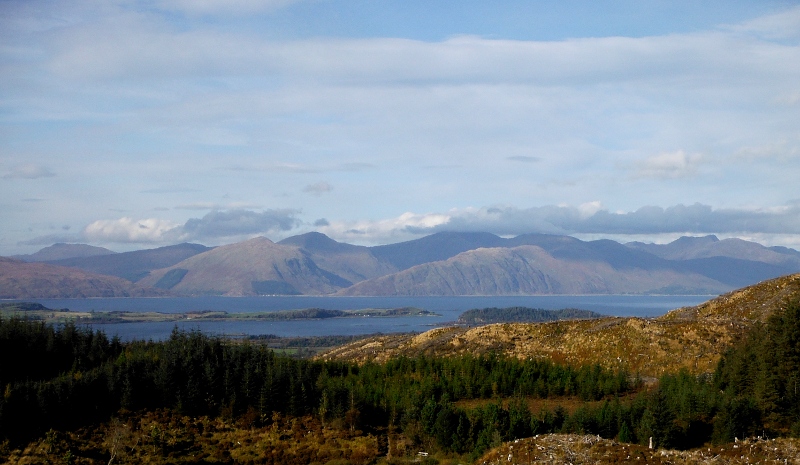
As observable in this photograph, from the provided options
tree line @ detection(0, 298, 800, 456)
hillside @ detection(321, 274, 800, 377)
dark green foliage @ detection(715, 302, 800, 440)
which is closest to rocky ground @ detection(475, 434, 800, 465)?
tree line @ detection(0, 298, 800, 456)

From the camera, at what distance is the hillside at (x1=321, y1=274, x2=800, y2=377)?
2712 inches

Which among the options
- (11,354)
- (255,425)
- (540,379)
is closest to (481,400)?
(540,379)

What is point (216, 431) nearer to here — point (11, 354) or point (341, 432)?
point (341, 432)

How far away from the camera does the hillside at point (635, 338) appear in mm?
68875

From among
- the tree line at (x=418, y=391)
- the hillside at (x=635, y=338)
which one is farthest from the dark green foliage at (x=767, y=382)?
the hillside at (x=635, y=338)

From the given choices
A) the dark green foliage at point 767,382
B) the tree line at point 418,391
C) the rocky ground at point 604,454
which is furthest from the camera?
the tree line at point 418,391

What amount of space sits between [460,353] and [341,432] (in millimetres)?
29652

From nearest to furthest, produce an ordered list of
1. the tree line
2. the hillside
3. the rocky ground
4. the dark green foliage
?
the rocky ground < the dark green foliage < the tree line < the hillside

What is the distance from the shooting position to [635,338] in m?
73.9

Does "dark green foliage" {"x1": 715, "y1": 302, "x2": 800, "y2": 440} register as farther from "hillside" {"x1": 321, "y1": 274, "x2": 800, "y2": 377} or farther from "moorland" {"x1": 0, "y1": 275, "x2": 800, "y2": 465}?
"hillside" {"x1": 321, "y1": 274, "x2": 800, "y2": 377}

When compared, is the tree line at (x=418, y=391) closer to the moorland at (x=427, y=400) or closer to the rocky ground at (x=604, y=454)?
the moorland at (x=427, y=400)

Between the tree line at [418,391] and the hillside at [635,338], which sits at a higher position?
the hillside at [635,338]

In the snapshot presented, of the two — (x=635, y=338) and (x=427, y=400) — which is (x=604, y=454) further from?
(x=635, y=338)

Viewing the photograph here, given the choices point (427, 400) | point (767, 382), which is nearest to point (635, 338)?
point (767, 382)
